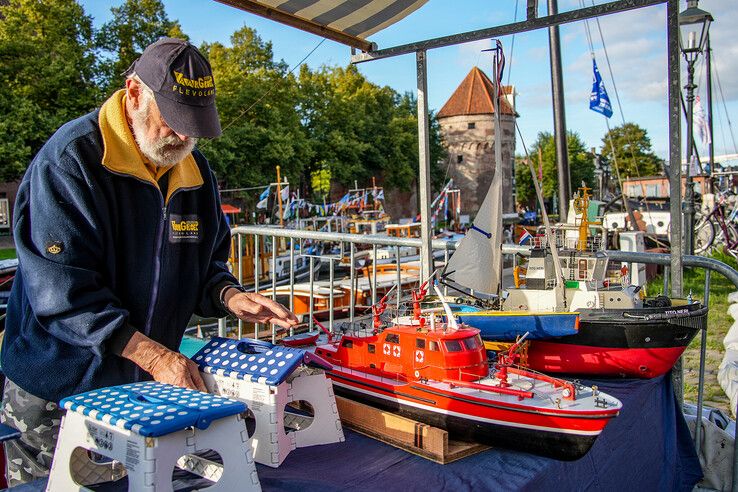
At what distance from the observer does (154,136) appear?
6.06 ft

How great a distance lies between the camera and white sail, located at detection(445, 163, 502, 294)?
3.93m

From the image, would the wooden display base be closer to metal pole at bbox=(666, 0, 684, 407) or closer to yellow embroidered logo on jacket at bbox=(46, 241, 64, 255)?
yellow embroidered logo on jacket at bbox=(46, 241, 64, 255)

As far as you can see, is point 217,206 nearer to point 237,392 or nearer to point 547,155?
point 237,392

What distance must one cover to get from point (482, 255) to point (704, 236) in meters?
19.1

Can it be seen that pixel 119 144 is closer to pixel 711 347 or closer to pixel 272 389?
pixel 272 389

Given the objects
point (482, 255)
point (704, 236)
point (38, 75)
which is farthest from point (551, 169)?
point (482, 255)

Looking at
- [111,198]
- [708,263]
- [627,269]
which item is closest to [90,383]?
[111,198]

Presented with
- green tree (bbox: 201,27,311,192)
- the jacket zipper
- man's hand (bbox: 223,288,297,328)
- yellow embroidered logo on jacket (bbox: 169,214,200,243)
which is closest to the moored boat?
man's hand (bbox: 223,288,297,328)

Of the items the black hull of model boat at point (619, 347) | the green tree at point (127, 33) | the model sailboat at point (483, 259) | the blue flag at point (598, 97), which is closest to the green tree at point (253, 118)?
the green tree at point (127, 33)

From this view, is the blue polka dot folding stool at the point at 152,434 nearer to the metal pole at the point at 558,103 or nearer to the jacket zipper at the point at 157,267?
the jacket zipper at the point at 157,267

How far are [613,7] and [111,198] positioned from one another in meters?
2.38

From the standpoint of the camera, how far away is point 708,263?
3.38 metres

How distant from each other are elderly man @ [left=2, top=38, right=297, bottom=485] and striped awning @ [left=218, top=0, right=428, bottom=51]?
1.13 metres

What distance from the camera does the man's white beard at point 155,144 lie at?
6.07ft
